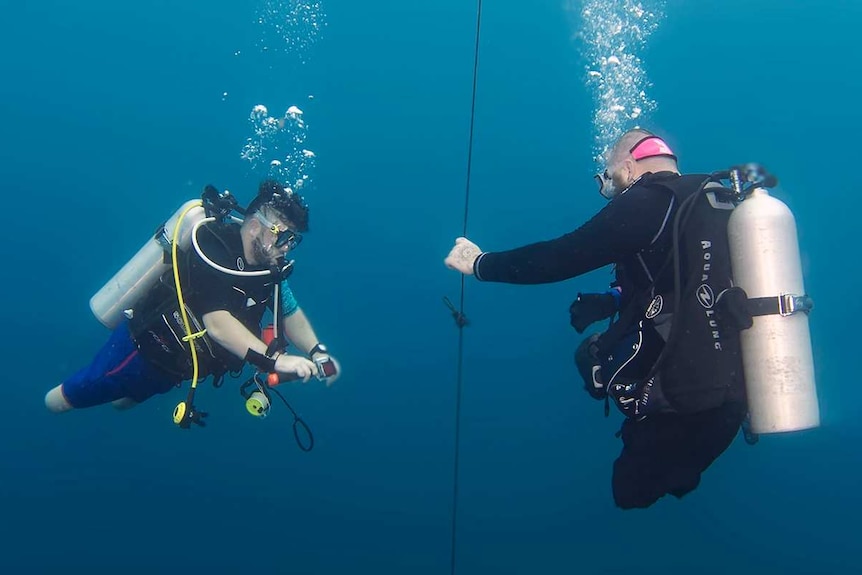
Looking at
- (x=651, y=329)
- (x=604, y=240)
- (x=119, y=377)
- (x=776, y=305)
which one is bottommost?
(x=651, y=329)

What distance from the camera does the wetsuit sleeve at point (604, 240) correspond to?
2.71 m

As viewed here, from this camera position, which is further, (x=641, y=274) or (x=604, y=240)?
(x=641, y=274)

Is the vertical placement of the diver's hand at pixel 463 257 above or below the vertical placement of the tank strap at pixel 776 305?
above

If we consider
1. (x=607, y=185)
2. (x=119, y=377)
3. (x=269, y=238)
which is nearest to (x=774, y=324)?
(x=607, y=185)

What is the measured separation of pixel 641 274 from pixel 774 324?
0.74 metres

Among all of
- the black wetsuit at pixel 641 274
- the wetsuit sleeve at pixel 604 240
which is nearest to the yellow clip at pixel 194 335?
the black wetsuit at pixel 641 274

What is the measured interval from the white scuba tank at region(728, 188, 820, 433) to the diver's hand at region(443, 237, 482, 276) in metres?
1.46

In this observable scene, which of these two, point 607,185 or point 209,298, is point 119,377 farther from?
point 607,185

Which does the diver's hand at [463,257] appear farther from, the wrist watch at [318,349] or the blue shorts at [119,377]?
the blue shorts at [119,377]

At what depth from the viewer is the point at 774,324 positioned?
9.39 feet

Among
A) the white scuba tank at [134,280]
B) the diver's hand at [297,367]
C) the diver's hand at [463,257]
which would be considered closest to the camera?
the diver's hand at [463,257]

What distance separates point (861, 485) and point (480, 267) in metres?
17.9

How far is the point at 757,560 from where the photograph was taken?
1556 cm

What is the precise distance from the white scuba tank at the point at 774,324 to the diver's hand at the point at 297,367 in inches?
109
